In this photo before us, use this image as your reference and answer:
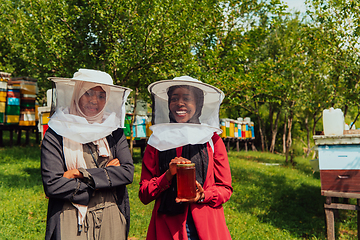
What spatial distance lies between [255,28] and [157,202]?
1133cm

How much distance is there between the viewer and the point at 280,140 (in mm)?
23969

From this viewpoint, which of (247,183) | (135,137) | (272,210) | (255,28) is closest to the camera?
(272,210)

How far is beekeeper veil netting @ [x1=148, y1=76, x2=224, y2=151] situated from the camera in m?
2.34

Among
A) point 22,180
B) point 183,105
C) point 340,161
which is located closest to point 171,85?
point 183,105

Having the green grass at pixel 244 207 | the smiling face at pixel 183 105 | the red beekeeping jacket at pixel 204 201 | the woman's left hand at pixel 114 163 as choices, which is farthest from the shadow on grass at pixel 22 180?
the smiling face at pixel 183 105

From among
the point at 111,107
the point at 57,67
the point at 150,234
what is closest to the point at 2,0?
the point at 57,67

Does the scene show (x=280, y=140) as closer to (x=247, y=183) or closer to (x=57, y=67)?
(x=247, y=183)

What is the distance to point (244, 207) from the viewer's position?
8.15 metres

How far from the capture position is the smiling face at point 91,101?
2.52 meters

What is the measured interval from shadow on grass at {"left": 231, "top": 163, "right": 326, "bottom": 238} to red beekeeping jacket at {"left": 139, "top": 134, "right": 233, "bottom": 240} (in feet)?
17.1

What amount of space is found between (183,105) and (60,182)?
1.08 m

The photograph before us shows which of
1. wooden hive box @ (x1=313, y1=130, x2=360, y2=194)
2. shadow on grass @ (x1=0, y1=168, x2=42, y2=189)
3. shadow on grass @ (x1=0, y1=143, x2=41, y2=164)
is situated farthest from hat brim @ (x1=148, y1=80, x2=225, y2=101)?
shadow on grass @ (x1=0, y1=143, x2=41, y2=164)

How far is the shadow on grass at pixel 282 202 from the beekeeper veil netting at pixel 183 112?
5.39 metres

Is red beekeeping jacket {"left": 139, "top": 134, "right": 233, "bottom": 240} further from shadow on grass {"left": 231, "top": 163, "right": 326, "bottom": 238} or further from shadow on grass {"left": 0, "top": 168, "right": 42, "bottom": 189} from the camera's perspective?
shadow on grass {"left": 0, "top": 168, "right": 42, "bottom": 189}
